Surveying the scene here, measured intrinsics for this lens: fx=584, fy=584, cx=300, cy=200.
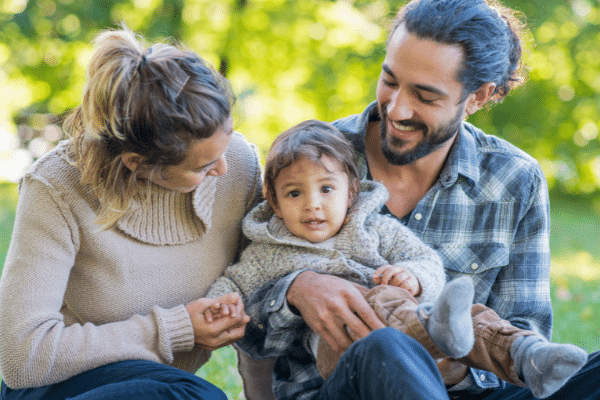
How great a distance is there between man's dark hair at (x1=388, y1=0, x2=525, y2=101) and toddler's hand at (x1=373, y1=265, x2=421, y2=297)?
840mm

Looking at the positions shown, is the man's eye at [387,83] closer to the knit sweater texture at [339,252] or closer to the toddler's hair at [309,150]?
the toddler's hair at [309,150]

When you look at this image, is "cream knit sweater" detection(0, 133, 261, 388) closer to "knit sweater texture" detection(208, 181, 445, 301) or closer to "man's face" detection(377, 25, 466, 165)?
"knit sweater texture" detection(208, 181, 445, 301)

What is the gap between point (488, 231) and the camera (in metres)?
2.27

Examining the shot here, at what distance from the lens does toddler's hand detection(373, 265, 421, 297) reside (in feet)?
6.04

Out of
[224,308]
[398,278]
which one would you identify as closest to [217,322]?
[224,308]

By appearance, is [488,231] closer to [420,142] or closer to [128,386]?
[420,142]

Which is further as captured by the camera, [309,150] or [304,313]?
[309,150]

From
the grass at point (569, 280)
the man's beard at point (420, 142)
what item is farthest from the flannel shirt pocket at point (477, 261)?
the grass at point (569, 280)

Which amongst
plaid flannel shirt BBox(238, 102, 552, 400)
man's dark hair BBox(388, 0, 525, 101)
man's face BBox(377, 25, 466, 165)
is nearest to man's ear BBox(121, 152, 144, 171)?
plaid flannel shirt BBox(238, 102, 552, 400)

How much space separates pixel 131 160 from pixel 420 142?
1.10 metres

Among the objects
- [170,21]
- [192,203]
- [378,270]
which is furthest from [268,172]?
[170,21]

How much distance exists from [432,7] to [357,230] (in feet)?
3.00

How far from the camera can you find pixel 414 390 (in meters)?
1.36

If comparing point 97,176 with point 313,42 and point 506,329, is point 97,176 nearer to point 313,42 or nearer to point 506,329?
point 506,329
